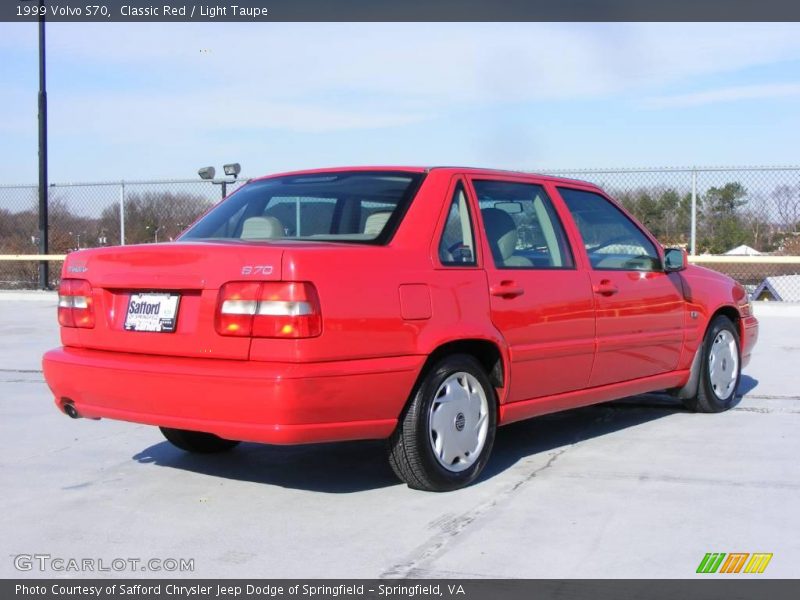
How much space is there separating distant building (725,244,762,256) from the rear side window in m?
9.85

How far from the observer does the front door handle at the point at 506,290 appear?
16.3 feet

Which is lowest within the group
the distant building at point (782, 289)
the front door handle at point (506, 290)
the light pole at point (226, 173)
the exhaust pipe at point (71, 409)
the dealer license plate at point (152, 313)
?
the exhaust pipe at point (71, 409)

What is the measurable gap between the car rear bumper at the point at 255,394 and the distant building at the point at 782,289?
11413mm

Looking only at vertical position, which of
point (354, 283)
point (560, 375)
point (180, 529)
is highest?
point (354, 283)

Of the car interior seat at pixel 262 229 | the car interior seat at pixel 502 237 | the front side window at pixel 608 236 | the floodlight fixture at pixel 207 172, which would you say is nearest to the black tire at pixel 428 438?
the car interior seat at pixel 502 237

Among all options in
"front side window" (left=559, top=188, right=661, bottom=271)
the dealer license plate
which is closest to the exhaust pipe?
the dealer license plate

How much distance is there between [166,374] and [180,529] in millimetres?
659

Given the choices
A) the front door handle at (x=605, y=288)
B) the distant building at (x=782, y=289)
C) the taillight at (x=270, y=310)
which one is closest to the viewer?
the taillight at (x=270, y=310)

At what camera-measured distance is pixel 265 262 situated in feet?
13.7

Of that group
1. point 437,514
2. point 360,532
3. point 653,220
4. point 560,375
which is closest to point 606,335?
point 560,375

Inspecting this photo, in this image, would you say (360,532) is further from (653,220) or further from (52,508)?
(653,220)

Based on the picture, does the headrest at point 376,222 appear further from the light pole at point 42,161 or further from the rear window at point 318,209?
the light pole at point 42,161

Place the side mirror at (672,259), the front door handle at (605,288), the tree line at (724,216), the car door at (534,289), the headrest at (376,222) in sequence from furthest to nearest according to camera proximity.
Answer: the tree line at (724,216) → the side mirror at (672,259) → the front door handle at (605,288) → the car door at (534,289) → the headrest at (376,222)

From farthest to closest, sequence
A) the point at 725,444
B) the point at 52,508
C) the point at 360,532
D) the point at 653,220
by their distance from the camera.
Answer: the point at 653,220, the point at 725,444, the point at 52,508, the point at 360,532
